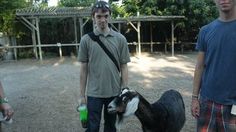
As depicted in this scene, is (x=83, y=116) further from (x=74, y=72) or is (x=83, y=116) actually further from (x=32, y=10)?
(x=32, y=10)

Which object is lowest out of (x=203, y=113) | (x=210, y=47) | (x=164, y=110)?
(x=164, y=110)

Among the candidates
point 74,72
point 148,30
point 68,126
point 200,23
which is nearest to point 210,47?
point 68,126

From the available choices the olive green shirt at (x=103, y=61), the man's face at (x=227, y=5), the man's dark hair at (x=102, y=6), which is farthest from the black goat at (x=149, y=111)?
the man's face at (x=227, y=5)

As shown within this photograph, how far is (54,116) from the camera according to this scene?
7332 mm

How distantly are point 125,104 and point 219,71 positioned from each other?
1.28 metres

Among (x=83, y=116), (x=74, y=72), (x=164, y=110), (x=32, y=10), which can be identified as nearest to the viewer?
(x=83, y=116)

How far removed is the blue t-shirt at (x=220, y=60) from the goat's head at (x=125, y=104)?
1.06 m

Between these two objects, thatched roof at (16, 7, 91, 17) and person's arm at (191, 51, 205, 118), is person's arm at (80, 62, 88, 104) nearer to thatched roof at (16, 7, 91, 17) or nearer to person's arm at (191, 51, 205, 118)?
person's arm at (191, 51, 205, 118)

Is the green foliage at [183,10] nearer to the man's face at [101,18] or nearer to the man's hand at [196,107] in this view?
the man's face at [101,18]

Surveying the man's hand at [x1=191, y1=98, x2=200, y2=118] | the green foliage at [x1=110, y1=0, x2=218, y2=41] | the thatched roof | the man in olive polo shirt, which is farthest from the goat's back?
the green foliage at [x1=110, y1=0, x2=218, y2=41]

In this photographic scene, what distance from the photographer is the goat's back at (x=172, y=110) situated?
422 centimetres

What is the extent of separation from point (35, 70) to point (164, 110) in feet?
40.3

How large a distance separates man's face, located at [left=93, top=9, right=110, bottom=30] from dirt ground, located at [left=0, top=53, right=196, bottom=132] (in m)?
2.80

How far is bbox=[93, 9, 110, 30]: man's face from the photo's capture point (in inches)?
141
